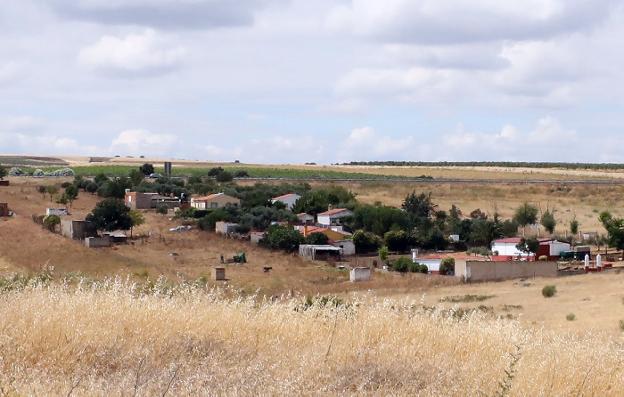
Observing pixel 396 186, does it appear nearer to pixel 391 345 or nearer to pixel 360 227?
pixel 360 227

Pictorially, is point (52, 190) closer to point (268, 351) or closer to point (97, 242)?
point (97, 242)

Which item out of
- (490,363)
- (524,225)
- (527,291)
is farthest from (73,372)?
(524,225)

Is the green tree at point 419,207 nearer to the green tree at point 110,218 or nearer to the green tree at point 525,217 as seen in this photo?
the green tree at point 525,217

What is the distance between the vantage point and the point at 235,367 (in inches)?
269

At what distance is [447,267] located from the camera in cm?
5938

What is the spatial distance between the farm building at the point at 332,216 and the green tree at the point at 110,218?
18.6 meters

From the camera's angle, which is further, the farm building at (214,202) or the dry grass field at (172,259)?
the farm building at (214,202)

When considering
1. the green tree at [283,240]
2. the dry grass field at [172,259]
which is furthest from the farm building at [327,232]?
the dry grass field at [172,259]

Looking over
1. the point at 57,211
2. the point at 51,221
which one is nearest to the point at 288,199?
the point at 57,211

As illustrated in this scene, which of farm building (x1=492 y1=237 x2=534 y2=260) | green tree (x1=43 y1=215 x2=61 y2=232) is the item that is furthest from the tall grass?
green tree (x1=43 y1=215 x2=61 y2=232)

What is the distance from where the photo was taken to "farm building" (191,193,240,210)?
Answer: 88.1 m

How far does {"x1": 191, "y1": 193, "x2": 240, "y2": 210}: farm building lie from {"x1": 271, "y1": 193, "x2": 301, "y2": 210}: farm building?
5230 millimetres

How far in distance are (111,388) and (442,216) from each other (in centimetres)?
8564

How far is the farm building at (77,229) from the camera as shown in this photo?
65812 mm
